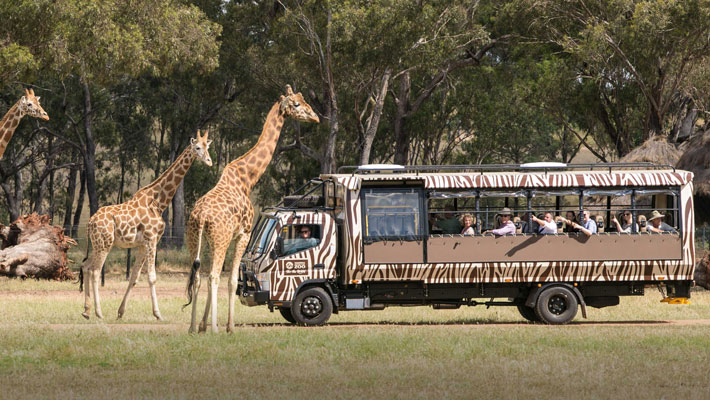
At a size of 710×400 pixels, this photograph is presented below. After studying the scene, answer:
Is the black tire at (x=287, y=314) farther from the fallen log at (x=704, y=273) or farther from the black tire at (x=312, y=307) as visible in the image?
the fallen log at (x=704, y=273)

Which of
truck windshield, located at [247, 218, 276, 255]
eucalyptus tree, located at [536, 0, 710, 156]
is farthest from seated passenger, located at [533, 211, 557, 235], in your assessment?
eucalyptus tree, located at [536, 0, 710, 156]

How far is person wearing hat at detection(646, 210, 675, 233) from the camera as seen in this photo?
1767 centimetres

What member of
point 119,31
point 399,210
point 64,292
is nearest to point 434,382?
point 399,210

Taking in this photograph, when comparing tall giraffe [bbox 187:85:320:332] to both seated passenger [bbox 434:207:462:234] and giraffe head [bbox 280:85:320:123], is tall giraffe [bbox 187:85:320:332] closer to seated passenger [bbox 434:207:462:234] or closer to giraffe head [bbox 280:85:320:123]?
giraffe head [bbox 280:85:320:123]

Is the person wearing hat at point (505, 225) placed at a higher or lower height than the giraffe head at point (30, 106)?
lower

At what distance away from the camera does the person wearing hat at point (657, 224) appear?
1767cm

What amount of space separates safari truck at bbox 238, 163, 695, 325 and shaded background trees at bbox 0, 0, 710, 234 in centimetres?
1158

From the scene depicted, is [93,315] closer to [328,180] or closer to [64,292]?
[328,180]

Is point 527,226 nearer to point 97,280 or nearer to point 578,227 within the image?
point 578,227

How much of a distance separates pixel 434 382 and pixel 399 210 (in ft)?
21.5

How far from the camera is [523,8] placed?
1339 inches

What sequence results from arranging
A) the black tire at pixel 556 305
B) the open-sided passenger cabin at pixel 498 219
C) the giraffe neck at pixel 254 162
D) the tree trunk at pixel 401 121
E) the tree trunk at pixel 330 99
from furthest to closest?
the tree trunk at pixel 401 121 → the tree trunk at pixel 330 99 → the black tire at pixel 556 305 → the open-sided passenger cabin at pixel 498 219 → the giraffe neck at pixel 254 162

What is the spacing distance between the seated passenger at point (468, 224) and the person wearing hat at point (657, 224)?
10.7 ft

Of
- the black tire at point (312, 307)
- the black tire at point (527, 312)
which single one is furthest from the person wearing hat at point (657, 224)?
the black tire at point (312, 307)
